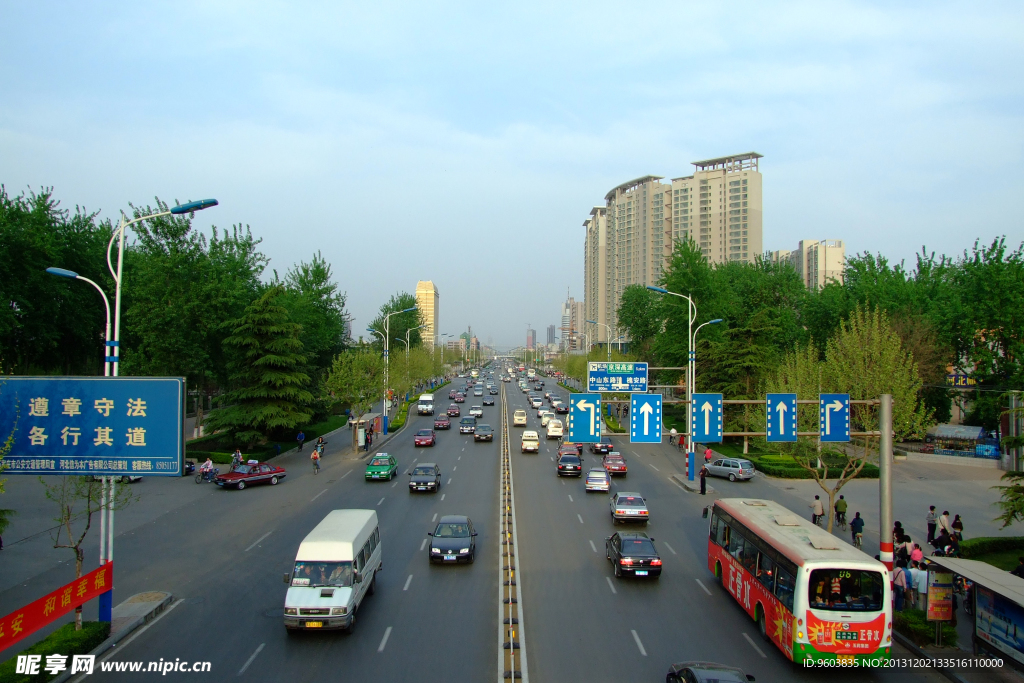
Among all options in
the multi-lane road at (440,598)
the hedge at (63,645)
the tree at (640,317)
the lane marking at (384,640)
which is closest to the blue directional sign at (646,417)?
the multi-lane road at (440,598)

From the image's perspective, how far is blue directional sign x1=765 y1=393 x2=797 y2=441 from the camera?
19703 millimetres

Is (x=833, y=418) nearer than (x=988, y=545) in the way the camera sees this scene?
Yes

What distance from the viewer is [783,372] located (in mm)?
34969

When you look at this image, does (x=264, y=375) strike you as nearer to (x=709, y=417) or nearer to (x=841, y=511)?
(x=709, y=417)

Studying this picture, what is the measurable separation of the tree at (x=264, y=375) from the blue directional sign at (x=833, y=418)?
33.3 m

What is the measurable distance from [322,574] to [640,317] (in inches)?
2854

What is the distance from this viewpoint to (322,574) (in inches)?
566

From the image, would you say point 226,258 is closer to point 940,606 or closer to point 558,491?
point 558,491

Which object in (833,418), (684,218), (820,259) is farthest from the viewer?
(820,259)

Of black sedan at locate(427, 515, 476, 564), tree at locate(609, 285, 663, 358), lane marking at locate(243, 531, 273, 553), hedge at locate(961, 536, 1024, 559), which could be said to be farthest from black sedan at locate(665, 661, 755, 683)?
tree at locate(609, 285, 663, 358)

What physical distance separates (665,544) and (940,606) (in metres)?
9.61

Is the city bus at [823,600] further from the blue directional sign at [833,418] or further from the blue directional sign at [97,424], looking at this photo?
the blue directional sign at [97,424]

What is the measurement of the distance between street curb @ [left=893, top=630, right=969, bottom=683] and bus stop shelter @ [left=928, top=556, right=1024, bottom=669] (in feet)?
2.75

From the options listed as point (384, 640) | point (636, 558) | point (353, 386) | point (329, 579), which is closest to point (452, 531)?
point (636, 558)
